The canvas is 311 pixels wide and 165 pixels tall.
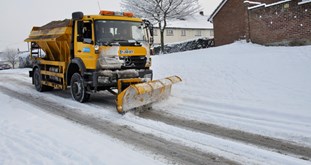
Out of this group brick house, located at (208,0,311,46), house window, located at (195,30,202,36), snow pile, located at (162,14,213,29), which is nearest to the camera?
brick house, located at (208,0,311,46)

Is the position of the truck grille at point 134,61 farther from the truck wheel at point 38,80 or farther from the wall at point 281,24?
the wall at point 281,24

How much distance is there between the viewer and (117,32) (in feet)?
28.8

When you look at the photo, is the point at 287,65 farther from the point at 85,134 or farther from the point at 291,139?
the point at 85,134

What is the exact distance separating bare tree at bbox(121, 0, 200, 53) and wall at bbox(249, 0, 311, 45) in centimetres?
1331

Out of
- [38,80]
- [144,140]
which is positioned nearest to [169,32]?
[38,80]

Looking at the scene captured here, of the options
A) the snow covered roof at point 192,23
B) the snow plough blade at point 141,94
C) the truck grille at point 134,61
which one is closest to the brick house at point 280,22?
the snow plough blade at point 141,94

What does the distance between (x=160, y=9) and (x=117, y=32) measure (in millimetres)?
20951

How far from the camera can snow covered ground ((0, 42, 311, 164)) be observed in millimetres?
4770

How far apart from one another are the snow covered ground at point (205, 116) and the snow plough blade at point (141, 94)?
0.26 meters

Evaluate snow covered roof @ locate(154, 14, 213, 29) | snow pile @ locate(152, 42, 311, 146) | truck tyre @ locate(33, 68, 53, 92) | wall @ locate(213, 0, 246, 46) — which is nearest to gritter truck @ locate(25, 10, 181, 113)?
snow pile @ locate(152, 42, 311, 146)

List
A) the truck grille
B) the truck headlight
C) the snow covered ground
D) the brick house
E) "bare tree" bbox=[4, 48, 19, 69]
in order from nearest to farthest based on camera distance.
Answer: the snow covered ground, the truck headlight, the truck grille, the brick house, "bare tree" bbox=[4, 48, 19, 69]

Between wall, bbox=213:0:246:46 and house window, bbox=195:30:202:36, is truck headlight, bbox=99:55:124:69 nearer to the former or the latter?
wall, bbox=213:0:246:46

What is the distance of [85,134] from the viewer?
5988 mm

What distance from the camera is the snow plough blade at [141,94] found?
24.2 feet
